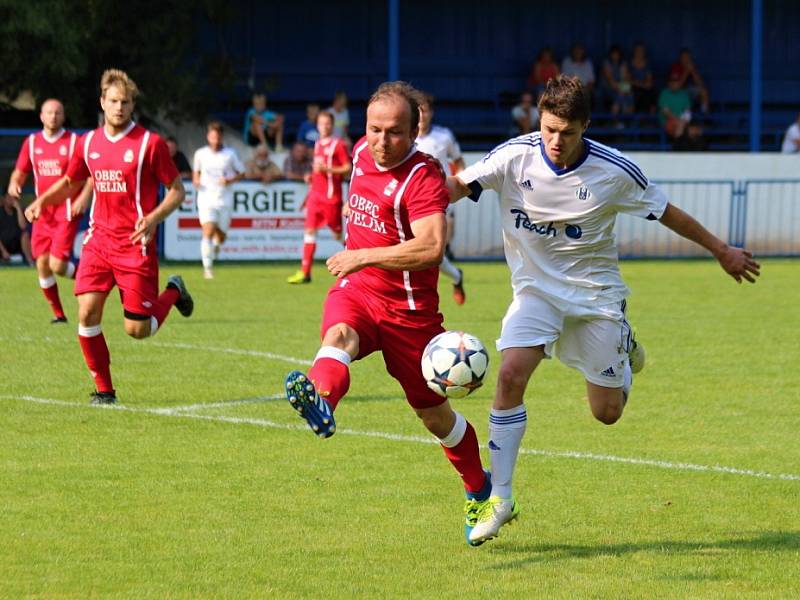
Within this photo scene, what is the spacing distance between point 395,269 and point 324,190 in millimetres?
13438

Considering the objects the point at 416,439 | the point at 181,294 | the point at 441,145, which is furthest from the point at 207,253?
the point at 416,439

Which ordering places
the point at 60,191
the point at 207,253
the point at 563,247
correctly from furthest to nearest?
the point at 207,253, the point at 60,191, the point at 563,247

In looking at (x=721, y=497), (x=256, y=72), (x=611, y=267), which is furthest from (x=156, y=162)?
(x=256, y=72)

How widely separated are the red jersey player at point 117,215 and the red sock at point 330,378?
154 inches

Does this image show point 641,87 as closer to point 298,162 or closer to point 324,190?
point 298,162

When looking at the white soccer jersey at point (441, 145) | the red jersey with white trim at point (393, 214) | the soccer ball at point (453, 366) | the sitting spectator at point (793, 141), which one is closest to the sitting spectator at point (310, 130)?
the white soccer jersey at point (441, 145)

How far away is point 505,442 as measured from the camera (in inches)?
244

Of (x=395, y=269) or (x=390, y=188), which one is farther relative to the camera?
(x=390, y=188)

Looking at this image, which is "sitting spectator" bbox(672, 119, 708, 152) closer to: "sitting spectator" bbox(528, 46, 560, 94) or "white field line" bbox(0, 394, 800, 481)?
"sitting spectator" bbox(528, 46, 560, 94)

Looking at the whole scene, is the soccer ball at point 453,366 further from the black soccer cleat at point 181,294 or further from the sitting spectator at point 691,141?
the sitting spectator at point 691,141

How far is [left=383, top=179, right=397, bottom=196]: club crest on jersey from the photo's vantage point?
19.5 feet

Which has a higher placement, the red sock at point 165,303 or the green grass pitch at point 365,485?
the red sock at point 165,303

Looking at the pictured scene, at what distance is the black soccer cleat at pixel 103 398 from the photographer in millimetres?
9562

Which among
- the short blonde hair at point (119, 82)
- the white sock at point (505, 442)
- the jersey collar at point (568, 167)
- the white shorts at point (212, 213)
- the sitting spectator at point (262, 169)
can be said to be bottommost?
the white shorts at point (212, 213)
